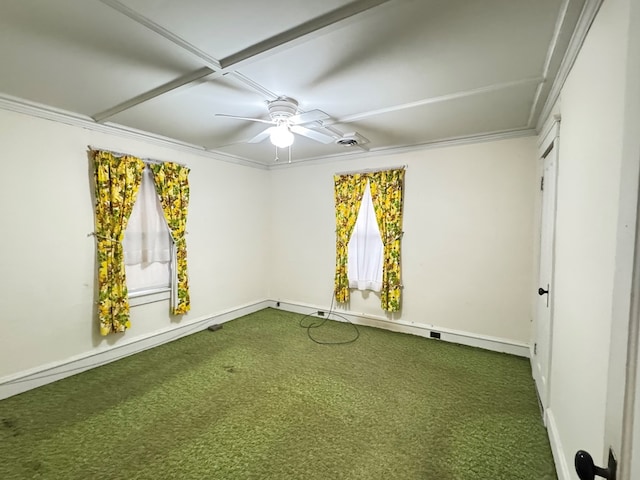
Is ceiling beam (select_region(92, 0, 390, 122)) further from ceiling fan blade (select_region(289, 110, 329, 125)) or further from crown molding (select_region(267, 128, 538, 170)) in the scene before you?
crown molding (select_region(267, 128, 538, 170))

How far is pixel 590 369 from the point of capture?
1.26 m

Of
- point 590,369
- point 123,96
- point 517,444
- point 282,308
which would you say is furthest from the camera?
point 282,308

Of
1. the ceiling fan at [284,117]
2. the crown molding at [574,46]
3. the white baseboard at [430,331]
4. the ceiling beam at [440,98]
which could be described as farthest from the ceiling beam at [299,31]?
the white baseboard at [430,331]

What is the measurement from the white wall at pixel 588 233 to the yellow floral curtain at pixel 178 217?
12.3 feet

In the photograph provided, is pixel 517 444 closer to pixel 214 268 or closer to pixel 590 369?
pixel 590 369

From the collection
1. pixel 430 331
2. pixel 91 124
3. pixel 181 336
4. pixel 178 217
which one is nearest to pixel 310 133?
pixel 178 217

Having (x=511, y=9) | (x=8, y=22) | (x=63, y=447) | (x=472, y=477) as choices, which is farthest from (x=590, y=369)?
(x=8, y=22)

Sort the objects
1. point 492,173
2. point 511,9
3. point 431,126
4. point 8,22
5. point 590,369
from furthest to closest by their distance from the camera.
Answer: point 492,173
point 431,126
point 8,22
point 511,9
point 590,369

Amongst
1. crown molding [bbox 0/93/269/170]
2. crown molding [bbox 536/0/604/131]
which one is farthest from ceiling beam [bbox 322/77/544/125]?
crown molding [bbox 0/93/269/170]

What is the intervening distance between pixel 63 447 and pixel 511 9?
3.65 metres

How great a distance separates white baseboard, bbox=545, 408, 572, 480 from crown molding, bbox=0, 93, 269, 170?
4.45 meters

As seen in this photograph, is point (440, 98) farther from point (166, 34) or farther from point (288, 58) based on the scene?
point (166, 34)

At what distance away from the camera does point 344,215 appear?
4238mm

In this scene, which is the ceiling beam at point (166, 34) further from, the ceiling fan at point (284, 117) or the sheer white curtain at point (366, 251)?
the sheer white curtain at point (366, 251)
